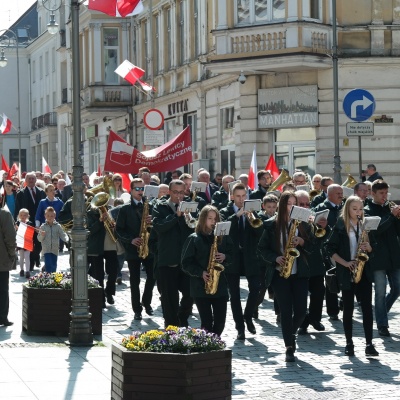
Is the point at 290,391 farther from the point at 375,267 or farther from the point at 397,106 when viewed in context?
the point at 397,106

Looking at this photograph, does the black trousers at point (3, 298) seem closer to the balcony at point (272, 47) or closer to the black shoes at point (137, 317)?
the black shoes at point (137, 317)

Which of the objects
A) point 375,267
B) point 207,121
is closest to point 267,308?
point 375,267

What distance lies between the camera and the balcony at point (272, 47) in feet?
98.2

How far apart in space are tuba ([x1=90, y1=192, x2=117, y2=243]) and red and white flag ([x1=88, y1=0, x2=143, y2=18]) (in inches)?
117

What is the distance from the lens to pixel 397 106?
1179 inches

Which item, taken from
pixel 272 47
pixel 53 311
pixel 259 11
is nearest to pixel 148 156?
pixel 272 47

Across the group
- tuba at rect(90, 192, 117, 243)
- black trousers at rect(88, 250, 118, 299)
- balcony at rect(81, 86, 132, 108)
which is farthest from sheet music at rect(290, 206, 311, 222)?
balcony at rect(81, 86, 132, 108)

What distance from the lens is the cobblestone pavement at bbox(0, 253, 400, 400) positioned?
34.8 ft

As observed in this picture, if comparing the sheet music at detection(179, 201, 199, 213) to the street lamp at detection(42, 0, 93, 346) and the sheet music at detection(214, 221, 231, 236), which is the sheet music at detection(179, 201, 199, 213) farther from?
the sheet music at detection(214, 221, 231, 236)

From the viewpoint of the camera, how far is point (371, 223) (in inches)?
498

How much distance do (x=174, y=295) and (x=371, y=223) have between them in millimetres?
2643

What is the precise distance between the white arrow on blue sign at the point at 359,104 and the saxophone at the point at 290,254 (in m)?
10.2

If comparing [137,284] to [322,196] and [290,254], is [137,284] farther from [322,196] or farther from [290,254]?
[290,254]

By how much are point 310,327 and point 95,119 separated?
1459 inches
